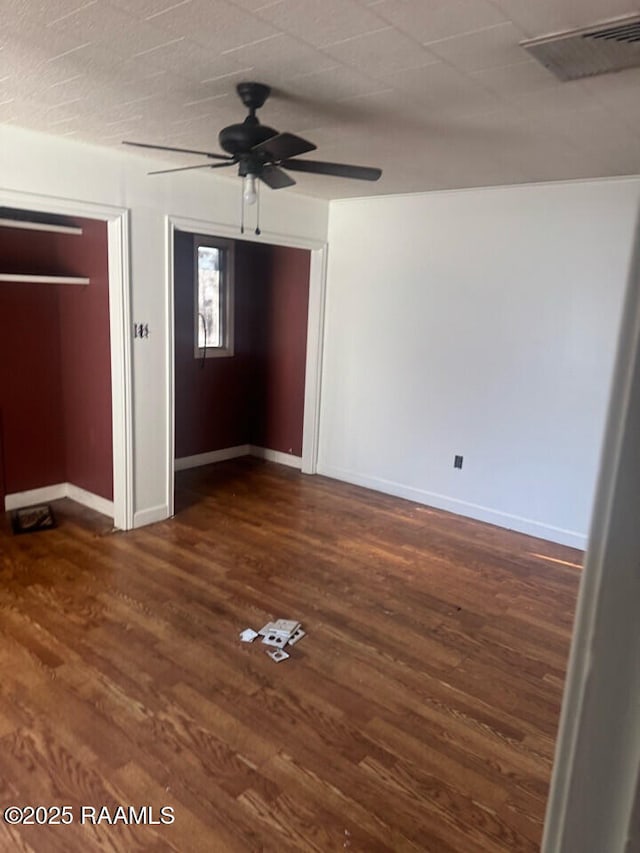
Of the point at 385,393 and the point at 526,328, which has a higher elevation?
the point at 526,328

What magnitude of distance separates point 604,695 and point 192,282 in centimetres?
538

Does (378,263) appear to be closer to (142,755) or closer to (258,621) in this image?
(258,621)

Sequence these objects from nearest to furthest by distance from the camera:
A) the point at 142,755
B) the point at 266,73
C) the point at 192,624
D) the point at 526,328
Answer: the point at 142,755, the point at 266,73, the point at 192,624, the point at 526,328

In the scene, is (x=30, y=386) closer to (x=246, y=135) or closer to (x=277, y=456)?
(x=277, y=456)

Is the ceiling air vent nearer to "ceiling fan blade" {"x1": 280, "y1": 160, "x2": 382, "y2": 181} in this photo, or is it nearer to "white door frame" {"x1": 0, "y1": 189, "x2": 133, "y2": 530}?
"ceiling fan blade" {"x1": 280, "y1": 160, "x2": 382, "y2": 181}

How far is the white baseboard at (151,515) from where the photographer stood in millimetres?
4195

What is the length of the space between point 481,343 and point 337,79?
2.50m

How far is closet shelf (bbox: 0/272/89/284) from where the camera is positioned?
12.5ft

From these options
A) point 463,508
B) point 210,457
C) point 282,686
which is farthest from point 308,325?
point 282,686

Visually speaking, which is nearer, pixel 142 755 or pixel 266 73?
pixel 142 755

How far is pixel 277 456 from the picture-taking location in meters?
5.98

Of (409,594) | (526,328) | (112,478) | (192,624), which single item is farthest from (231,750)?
(526,328)

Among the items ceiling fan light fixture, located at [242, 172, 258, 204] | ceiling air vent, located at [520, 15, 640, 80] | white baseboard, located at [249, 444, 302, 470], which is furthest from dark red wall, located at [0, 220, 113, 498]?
ceiling air vent, located at [520, 15, 640, 80]

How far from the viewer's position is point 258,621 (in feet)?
10.1
